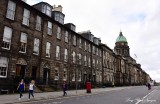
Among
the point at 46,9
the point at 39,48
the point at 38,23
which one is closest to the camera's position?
the point at 39,48

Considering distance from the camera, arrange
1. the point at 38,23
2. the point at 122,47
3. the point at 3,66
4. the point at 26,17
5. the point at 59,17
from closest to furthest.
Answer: the point at 3,66 < the point at 26,17 < the point at 38,23 < the point at 59,17 < the point at 122,47

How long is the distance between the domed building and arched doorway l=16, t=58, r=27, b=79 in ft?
295

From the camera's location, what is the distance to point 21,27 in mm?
23359

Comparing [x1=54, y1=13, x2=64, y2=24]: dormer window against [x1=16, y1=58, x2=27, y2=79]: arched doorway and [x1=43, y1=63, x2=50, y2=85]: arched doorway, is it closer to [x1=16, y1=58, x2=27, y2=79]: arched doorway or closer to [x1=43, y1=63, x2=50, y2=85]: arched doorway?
[x1=43, y1=63, x2=50, y2=85]: arched doorway

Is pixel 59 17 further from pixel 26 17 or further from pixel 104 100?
pixel 104 100

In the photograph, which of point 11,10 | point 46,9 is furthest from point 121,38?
point 11,10

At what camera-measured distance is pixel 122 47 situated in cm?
11075

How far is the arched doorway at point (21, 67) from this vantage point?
22.5 metres

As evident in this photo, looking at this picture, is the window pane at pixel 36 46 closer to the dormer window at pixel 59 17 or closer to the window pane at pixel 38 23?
the window pane at pixel 38 23

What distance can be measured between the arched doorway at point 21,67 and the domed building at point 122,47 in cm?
8999

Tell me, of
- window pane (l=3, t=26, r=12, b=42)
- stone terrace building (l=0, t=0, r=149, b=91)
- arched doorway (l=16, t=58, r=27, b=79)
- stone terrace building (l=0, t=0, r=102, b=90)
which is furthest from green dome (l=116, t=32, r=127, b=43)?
window pane (l=3, t=26, r=12, b=42)

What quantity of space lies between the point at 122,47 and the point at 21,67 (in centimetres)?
9389

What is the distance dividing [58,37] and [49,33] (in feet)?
8.70

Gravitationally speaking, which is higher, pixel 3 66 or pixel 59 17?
pixel 59 17
